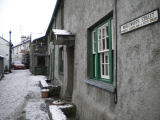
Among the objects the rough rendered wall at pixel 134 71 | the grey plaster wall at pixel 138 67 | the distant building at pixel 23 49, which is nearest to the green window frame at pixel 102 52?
the rough rendered wall at pixel 134 71

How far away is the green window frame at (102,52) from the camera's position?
3.74 meters

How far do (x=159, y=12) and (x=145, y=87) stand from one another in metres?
1.12

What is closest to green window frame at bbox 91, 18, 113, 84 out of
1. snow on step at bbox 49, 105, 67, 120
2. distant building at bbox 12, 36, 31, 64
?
snow on step at bbox 49, 105, 67, 120

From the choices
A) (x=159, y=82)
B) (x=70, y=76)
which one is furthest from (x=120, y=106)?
(x=70, y=76)

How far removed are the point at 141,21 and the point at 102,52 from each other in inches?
71.5

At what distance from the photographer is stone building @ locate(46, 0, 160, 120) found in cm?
228

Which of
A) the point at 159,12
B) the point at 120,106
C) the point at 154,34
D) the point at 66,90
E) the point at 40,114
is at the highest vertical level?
the point at 159,12

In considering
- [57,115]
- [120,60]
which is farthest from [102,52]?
Result: [57,115]

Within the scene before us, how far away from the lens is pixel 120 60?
304 cm

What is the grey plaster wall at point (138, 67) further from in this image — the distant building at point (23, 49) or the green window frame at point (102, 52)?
the distant building at point (23, 49)

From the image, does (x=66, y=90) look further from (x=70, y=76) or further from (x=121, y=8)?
(x=121, y=8)

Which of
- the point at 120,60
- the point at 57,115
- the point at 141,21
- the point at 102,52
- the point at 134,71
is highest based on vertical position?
the point at 141,21

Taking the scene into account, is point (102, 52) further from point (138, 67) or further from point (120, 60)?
point (138, 67)

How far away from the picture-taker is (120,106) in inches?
118
